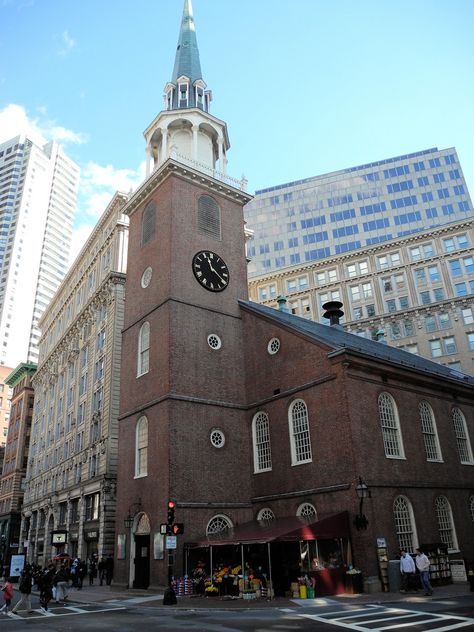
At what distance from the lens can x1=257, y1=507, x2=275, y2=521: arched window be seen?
27.6m

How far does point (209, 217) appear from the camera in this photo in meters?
35.0

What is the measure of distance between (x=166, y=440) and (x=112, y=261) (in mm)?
25334

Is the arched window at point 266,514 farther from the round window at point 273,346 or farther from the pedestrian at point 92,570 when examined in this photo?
the pedestrian at point 92,570

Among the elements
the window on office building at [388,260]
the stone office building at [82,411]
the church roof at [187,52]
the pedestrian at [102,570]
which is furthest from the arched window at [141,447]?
the window on office building at [388,260]

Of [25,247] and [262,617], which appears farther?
[25,247]

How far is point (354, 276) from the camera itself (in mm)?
69875

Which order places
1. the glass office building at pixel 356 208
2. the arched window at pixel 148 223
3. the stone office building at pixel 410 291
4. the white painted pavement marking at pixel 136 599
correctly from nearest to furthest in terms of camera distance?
the white painted pavement marking at pixel 136 599 → the arched window at pixel 148 223 → the stone office building at pixel 410 291 → the glass office building at pixel 356 208

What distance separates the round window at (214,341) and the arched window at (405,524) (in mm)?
12387

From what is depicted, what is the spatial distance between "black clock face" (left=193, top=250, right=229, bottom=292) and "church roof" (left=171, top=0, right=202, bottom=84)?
15.4 m

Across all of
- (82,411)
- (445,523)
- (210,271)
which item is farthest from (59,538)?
(445,523)

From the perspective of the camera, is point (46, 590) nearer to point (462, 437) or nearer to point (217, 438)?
point (217, 438)

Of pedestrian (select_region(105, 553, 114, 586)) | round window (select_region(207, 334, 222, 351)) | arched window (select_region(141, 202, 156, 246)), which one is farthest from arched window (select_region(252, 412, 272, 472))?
arched window (select_region(141, 202, 156, 246))

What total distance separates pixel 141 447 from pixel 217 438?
4.27m

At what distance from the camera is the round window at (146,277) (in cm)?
3359
